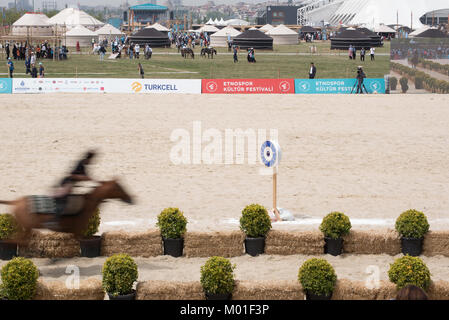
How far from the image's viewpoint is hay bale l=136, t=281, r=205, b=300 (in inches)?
319

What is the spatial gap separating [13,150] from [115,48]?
4130 cm

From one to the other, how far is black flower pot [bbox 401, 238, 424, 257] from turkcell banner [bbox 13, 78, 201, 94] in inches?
899

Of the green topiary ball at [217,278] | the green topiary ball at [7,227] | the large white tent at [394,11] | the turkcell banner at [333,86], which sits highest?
the large white tent at [394,11]

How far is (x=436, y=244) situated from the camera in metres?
10.6

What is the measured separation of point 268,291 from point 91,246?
3.57 meters

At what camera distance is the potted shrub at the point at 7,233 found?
1015 centimetres

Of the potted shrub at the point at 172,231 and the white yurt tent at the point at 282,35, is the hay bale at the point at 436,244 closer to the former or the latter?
the potted shrub at the point at 172,231

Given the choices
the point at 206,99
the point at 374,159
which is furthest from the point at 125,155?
the point at 206,99

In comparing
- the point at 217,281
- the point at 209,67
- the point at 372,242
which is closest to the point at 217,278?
the point at 217,281

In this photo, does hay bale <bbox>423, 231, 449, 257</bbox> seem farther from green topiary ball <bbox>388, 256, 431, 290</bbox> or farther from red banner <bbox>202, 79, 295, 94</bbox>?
red banner <bbox>202, 79, 295, 94</bbox>

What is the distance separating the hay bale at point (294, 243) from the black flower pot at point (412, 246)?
138cm

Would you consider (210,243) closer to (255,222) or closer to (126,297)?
(255,222)

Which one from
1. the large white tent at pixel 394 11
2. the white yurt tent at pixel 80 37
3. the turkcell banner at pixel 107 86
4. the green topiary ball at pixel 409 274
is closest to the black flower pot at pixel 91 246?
the green topiary ball at pixel 409 274
